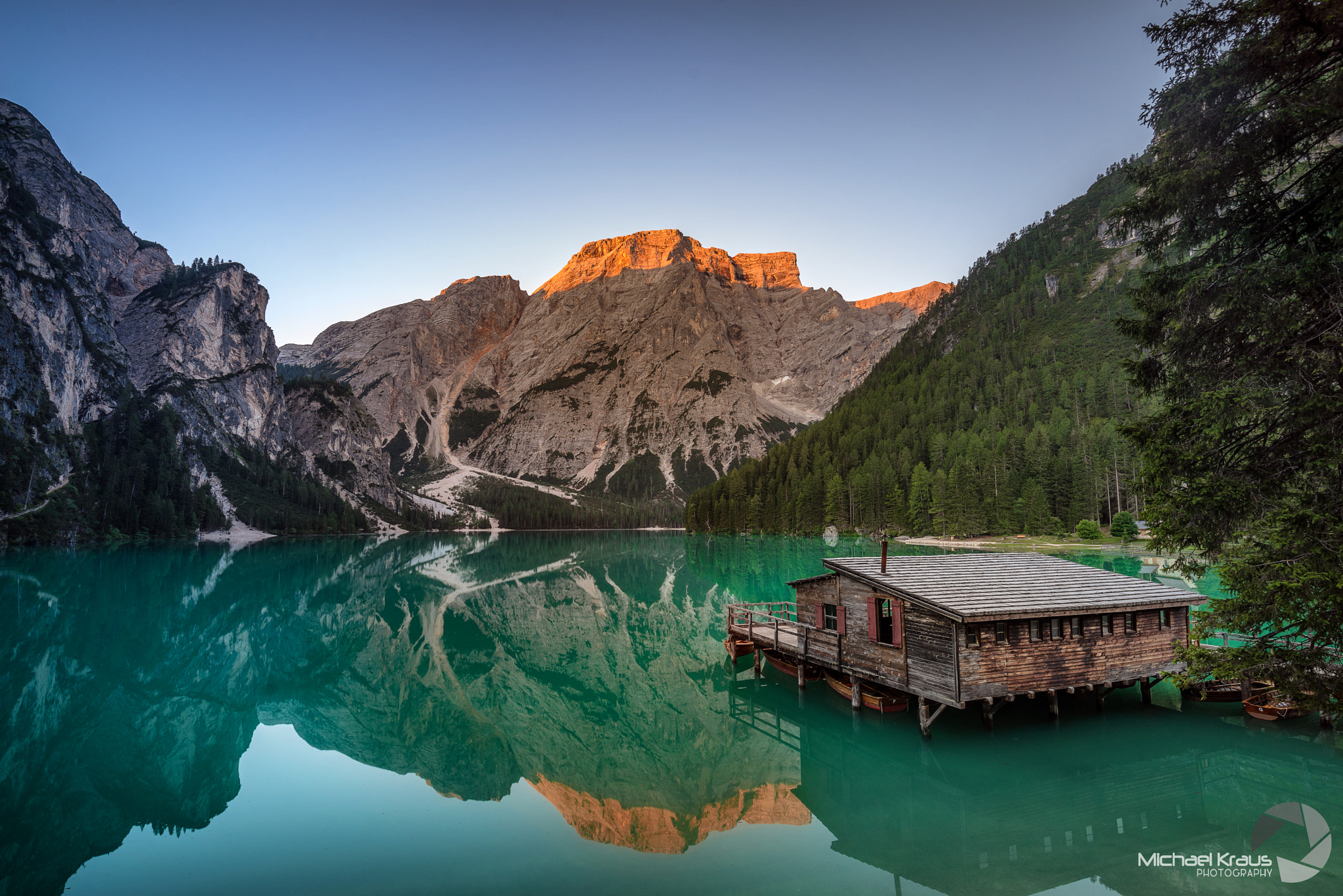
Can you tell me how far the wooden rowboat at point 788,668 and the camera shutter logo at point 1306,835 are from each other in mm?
14356

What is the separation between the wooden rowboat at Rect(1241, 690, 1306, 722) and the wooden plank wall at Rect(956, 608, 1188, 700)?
239cm

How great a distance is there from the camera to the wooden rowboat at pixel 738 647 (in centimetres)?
3016

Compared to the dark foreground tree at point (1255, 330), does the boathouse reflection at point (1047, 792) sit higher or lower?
lower

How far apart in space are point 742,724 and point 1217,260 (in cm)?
1871

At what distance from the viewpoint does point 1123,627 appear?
21281 mm

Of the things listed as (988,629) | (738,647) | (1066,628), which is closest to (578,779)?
(988,629)

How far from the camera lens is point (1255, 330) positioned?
34.2 ft

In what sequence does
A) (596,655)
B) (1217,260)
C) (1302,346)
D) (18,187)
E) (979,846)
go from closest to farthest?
(1302,346) < (1217,260) < (979,846) < (596,655) < (18,187)

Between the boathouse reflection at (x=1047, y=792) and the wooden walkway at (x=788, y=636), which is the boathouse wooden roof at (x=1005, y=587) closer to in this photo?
the wooden walkway at (x=788, y=636)

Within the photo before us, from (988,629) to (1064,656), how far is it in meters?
3.43

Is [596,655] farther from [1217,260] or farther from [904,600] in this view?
[1217,260]

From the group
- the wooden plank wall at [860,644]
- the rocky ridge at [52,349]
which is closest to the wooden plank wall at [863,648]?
the wooden plank wall at [860,644]

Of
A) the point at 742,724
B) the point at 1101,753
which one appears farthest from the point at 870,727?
the point at 1101,753

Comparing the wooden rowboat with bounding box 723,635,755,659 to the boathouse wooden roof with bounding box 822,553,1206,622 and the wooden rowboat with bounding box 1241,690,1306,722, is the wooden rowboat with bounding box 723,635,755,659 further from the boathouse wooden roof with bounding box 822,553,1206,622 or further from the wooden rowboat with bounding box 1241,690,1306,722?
the wooden rowboat with bounding box 1241,690,1306,722
